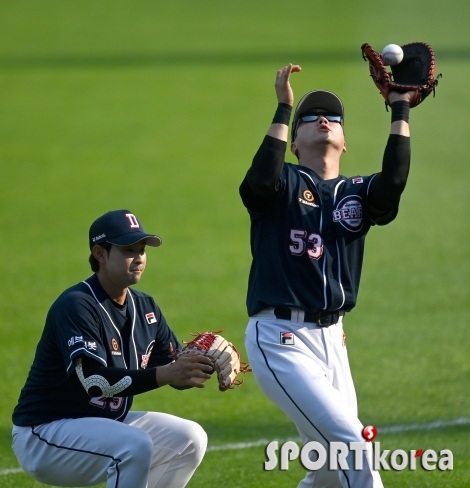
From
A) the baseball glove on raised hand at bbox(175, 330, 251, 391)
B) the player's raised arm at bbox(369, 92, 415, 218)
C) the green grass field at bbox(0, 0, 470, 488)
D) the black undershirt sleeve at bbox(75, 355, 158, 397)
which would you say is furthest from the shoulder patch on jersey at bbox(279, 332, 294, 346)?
the green grass field at bbox(0, 0, 470, 488)

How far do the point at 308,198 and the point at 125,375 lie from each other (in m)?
1.35

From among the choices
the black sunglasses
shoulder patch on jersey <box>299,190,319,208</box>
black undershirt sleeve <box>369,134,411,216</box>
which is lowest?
shoulder patch on jersey <box>299,190,319,208</box>

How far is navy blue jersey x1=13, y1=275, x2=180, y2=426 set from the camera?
15.1 ft

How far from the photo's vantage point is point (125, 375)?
4477 mm

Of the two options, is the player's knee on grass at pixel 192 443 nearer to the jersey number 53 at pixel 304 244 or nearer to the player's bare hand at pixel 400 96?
the jersey number 53 at pixel 304 244

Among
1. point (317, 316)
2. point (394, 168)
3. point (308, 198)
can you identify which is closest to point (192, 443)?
point (317, 316)

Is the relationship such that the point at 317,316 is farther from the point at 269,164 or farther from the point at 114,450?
the point at 114,450

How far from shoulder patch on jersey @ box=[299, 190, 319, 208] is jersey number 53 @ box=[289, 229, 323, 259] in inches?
6.7

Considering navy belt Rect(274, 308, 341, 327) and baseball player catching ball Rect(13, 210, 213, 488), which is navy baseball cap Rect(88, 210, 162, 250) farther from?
navy belt Rect(274, 308, 341, 327)

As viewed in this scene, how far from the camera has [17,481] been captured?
5961mm

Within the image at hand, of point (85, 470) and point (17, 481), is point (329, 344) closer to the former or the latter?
point (85, 470)

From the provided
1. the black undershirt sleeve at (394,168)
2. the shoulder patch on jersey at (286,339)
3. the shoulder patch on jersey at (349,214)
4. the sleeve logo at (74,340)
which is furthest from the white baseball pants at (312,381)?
the sleeve logo at (74,340)

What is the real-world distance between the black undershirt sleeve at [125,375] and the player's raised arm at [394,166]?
1513 mm

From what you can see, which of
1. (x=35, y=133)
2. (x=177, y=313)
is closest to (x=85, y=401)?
(x=177, y=313)
